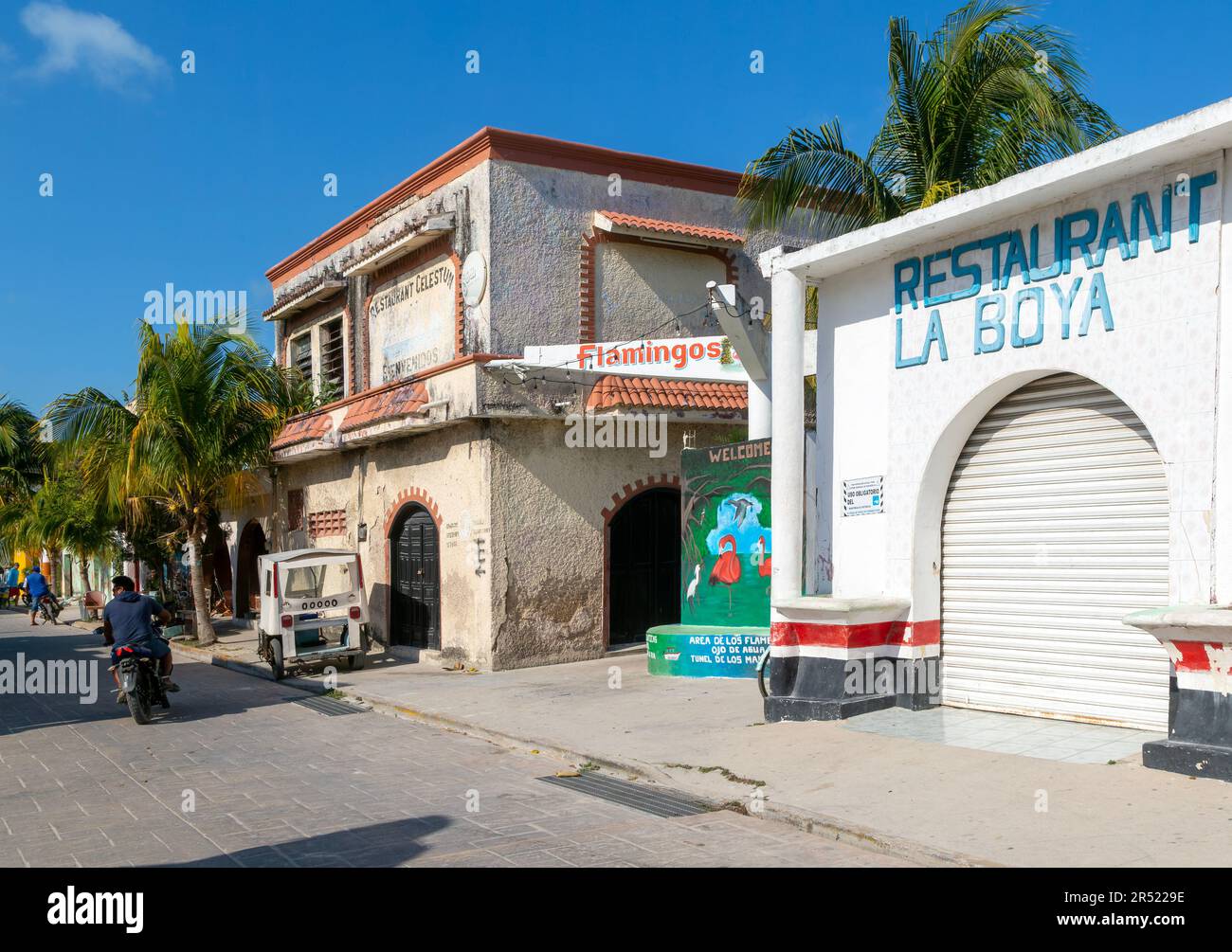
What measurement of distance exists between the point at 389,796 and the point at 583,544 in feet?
27.9

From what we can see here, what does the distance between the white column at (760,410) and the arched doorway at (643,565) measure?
380 cm

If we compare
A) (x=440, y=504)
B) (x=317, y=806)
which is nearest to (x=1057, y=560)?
(x=317, y=806)

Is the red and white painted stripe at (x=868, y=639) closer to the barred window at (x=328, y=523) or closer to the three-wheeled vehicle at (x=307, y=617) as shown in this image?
the three-wheeled vehicle at (x=307, y=617)

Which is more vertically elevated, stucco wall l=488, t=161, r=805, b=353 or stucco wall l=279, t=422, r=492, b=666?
stucco wall l=488, t=161, r=805, b=353

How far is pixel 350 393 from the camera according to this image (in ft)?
67.5

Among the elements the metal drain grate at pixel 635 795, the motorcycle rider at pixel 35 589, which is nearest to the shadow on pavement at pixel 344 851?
the metal drain grate at pixel 635 795

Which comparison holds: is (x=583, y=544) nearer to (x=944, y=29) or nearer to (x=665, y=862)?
(x=944, y=29)

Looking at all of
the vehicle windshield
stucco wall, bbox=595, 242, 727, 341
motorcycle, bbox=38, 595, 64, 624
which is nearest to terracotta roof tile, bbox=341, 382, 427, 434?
the vehicle windshield

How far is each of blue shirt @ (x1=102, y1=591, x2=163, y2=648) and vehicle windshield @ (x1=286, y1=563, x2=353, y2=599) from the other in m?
4.19

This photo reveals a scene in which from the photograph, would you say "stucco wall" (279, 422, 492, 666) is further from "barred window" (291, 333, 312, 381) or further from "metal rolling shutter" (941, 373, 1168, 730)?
"metal rolling shutter" (941, 373, 1168, 730)

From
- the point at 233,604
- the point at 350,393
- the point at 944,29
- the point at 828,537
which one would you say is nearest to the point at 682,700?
the point at 828,537

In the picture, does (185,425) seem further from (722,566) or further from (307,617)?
(722,566)

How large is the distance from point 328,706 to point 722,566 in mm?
5280

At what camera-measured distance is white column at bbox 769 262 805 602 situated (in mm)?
10305
